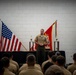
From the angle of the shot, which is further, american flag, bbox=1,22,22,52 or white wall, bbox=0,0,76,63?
white wall, bbox=0,0,76,63

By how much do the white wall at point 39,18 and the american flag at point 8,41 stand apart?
17.8 inches

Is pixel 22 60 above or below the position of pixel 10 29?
below

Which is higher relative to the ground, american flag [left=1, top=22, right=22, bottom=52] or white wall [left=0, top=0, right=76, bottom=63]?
white wall [left=0, top=0, right=76, bottom=63]

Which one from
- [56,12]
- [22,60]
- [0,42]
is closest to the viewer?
[22,60]

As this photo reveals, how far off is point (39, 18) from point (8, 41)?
203 cm

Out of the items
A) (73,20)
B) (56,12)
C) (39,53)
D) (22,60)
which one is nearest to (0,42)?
(22,60)

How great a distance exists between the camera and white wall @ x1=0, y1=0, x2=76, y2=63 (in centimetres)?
1045

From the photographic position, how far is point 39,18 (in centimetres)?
1051

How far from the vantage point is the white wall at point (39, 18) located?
34.3 feet

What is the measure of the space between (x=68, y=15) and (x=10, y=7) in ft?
9.94

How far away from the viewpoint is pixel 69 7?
10.6m

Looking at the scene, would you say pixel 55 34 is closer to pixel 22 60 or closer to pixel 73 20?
pixel 73 20

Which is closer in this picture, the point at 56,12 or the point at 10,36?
the point at 10,36

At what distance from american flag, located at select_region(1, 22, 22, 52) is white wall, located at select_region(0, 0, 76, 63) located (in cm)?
45
